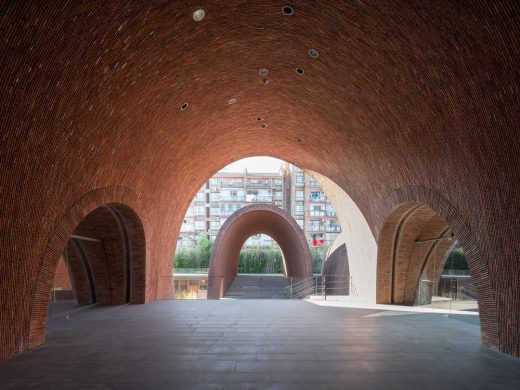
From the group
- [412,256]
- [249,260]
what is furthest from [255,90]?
[249,260]

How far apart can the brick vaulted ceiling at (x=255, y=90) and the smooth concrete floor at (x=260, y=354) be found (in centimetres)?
112

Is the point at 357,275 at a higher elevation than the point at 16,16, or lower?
lower

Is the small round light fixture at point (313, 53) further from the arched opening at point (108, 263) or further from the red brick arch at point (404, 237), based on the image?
the arched opening at point (108, 263)

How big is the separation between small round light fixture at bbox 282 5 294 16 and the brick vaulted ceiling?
9cm

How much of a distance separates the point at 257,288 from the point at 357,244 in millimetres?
10760

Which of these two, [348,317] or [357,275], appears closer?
[348,317]

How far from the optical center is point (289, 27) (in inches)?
327

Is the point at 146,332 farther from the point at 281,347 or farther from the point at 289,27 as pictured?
the point at 289,27

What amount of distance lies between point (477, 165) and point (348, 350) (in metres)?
3.70

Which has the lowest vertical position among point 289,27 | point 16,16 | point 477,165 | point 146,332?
point 146,332

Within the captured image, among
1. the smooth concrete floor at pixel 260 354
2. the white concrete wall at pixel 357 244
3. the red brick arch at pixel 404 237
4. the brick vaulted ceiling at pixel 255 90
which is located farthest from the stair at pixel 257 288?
the brick vaulted ceiling at pixel 255 90

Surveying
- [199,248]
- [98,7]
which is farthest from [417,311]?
[199,248]

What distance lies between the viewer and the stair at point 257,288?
2442 cm

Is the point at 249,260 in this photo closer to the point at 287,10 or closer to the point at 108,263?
the point at 108,263
